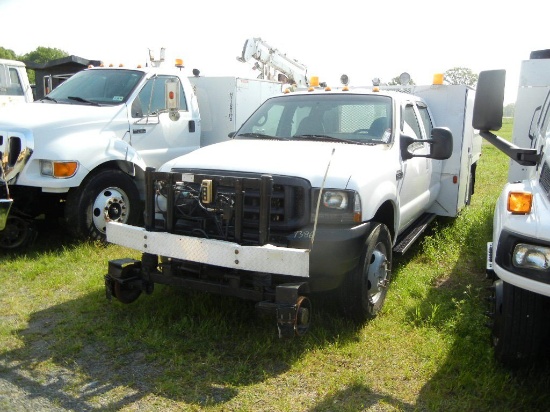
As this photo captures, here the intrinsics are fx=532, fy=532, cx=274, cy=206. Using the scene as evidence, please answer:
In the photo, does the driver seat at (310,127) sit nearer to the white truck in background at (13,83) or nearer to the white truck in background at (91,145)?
the white truck in background at (91,145)

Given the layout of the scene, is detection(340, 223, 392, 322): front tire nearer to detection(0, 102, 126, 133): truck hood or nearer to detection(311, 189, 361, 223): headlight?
detection(311, 189, 361, 223): headlight

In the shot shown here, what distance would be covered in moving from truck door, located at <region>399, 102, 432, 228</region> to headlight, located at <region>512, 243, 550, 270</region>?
2142mm

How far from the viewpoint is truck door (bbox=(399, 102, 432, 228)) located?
535cm

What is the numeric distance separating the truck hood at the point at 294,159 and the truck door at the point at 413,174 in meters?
0.63

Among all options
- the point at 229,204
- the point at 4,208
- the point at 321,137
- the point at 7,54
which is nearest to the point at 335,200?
the point at 229,204

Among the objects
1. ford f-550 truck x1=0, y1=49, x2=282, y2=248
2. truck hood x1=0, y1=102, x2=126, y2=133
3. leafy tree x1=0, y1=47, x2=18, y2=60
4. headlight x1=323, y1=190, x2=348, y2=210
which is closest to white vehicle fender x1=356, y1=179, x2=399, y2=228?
headlight x1=323, y1=190, x2=348, y2=210

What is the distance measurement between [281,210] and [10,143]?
355 centimetres

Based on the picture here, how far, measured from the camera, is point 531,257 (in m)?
2.97

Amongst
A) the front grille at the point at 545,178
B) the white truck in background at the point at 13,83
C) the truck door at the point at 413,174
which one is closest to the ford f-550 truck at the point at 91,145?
the truck door at the point at 413,174

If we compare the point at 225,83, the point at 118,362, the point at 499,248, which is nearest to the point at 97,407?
the point at 118,362

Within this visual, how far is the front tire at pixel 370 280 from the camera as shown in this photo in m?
4.15

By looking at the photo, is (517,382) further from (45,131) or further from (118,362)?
(45,131)

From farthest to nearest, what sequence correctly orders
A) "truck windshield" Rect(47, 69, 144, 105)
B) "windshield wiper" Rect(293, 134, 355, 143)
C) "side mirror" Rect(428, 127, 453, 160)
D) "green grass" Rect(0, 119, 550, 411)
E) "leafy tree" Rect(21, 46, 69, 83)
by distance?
"leafy tree" Rect(21, 46, 69, 83) → "truck windshield" Rect(47, 69, 144, 105) → "windshield wiper" Rect(293, 134, 355, 143) → "side mirror" Rect(428, 127, 453, 160) → "green grass" Rect(0, 119, 550, 411)

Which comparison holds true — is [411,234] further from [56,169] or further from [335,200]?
[56,169]
